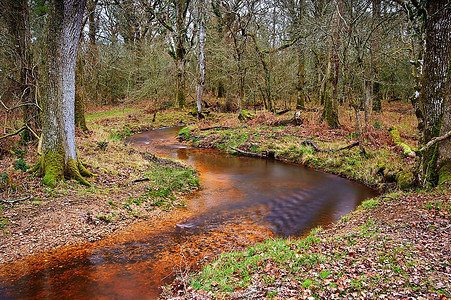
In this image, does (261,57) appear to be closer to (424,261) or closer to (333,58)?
(333,58)

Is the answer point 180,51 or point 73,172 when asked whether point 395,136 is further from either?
point 180,51

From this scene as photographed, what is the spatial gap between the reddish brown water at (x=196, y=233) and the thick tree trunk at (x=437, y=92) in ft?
9.80

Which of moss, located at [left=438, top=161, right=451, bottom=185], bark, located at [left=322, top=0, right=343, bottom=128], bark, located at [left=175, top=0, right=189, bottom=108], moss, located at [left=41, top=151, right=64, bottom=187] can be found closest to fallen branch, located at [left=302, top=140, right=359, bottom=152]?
bark, located at [left=322, top=0, right=343, bottom=128]

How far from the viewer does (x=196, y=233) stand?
757 centimetres

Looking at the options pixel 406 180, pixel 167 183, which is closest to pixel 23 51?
pixel 167 183

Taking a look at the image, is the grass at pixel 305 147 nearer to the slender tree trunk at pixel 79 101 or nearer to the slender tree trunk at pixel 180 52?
the slender tree trunk at pixel 79 101

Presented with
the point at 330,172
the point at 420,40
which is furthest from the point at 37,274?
the point at 330,172

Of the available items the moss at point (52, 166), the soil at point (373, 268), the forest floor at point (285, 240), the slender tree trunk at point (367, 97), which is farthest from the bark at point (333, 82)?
the moss at point (52, 166)

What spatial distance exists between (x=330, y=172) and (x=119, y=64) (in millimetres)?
25023

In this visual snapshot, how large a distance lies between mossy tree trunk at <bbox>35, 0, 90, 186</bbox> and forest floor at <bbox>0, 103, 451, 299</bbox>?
1.67ft

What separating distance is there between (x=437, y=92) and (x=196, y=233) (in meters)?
7.10

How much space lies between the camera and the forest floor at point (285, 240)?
3.97 m

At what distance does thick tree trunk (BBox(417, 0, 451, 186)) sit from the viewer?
726 cm

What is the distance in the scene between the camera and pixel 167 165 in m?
13.3
